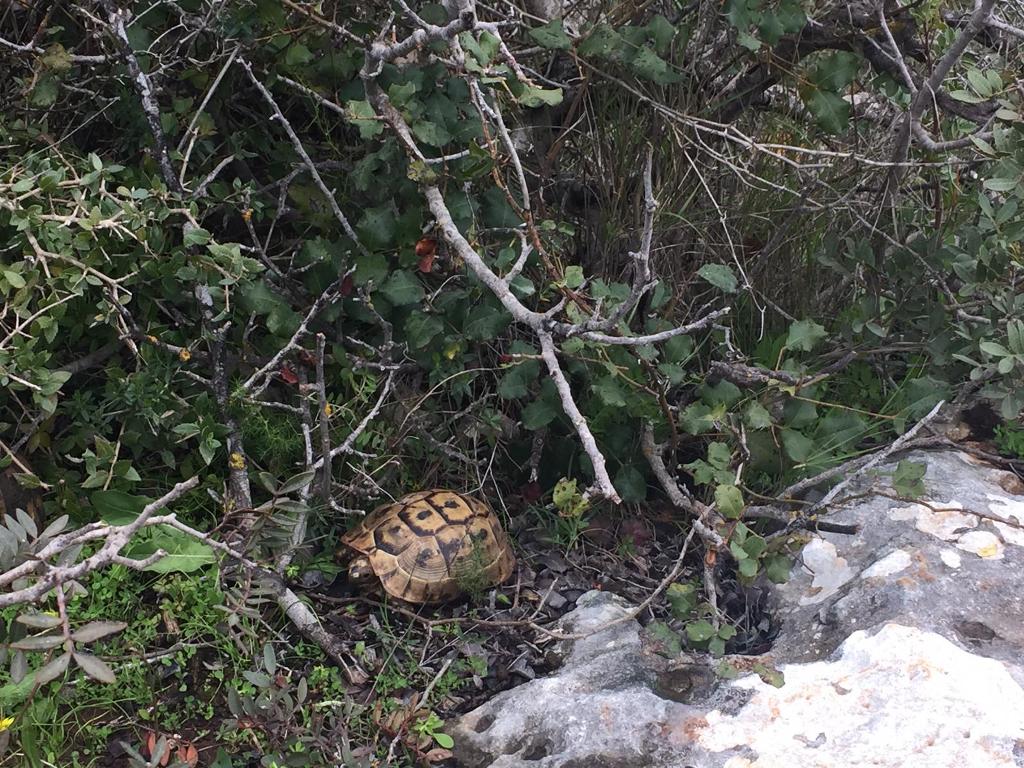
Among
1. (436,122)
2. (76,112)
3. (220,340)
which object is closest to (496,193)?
(436,122)

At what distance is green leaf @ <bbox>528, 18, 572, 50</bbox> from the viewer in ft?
8.43

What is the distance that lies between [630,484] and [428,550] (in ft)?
2.02

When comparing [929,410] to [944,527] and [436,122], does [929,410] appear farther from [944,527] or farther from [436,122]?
[436,122]

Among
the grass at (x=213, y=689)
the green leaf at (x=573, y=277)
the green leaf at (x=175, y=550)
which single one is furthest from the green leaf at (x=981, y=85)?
the green leaf at (x=175, y=550)

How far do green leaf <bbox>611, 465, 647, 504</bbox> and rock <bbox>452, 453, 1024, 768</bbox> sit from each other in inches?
12.6

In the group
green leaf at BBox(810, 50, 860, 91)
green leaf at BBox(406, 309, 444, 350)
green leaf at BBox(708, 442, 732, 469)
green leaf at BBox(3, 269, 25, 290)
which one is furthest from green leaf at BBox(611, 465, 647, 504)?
green leaf at BBox(3, 269, 25, 290)

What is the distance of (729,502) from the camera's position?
215 cm

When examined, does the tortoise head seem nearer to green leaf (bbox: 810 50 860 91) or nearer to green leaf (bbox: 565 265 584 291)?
green leaf (bbox: 565 265 584 291)

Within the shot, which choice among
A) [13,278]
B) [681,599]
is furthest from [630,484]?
[13,278]

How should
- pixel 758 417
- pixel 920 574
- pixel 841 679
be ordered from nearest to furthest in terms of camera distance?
pixel 841 679 → pixel 920 574 → pixel 758 417

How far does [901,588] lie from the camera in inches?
86.3

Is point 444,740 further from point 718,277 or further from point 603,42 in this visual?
point 603,42

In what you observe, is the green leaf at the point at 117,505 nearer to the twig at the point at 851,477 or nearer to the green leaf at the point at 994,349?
the twig at the point at 851,477

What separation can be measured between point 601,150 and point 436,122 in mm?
687
